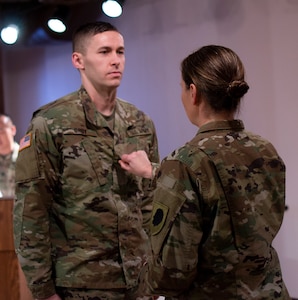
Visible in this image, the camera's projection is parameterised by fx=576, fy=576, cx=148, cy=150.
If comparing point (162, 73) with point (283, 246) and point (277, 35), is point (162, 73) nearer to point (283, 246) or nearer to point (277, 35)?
point (277, 35)

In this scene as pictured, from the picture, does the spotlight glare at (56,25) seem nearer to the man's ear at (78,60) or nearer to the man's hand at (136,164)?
the man's ear at (78,60)

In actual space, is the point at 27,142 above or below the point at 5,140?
below

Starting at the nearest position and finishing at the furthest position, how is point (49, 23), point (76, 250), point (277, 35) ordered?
1. point (76, 250)
2. point (277, 35)
3. point (49, 23)

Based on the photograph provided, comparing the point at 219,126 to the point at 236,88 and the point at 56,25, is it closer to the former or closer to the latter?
the point at 236,88

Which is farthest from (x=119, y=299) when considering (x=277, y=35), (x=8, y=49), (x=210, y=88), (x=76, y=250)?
(x=8, y=49)

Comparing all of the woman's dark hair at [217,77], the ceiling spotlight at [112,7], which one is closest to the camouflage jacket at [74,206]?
the woman's dark hair at [217,77]

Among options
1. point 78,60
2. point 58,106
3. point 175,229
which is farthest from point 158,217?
point 78,60

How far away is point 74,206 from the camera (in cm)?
212

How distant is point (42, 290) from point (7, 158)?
7.93 feet

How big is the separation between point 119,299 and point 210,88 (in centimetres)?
104

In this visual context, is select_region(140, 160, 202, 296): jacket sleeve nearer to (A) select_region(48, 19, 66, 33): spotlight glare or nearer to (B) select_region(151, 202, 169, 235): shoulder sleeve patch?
(B) select_region(151, 202, 169, 235): shoulder sleeve patch

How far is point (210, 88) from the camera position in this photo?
4.83 ft

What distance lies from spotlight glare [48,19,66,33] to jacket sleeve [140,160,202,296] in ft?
9.44

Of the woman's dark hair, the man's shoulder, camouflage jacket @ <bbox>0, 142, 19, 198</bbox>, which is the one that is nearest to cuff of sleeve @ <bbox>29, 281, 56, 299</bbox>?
the man's shoulder
